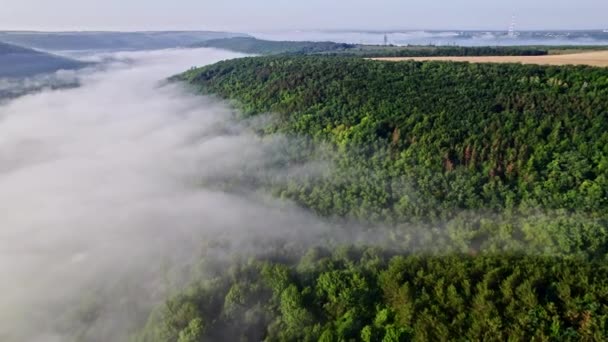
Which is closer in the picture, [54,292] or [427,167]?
[54,292]

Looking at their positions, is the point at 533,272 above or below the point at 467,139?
below

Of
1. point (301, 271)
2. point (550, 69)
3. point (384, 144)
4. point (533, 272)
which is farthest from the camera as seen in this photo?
point (550, 69)

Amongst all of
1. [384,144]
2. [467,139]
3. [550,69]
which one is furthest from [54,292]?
[550,69]

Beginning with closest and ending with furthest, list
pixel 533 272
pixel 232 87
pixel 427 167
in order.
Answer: pixel 533 272
pixel 427 167
pixel 232 87

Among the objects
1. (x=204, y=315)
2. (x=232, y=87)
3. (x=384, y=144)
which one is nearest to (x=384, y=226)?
(x=384, y=144)

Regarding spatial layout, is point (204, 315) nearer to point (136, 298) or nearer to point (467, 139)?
point (136, 298)

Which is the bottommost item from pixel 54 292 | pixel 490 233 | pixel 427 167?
pixel 54 292

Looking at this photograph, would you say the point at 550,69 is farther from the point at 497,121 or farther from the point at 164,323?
A: the point at 164,323
